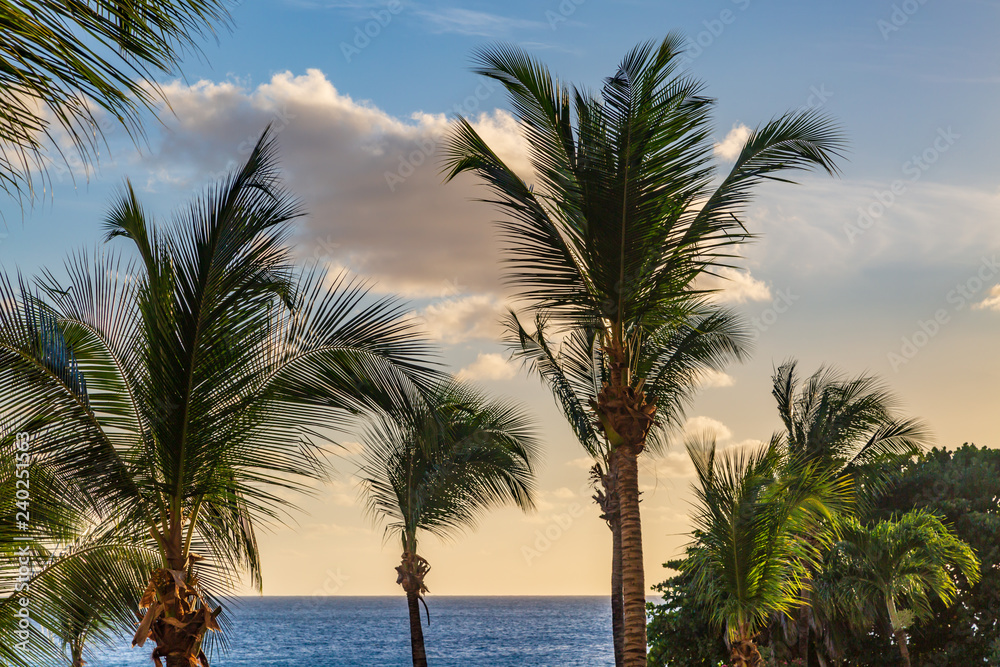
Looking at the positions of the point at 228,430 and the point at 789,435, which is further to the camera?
the point at 789,435

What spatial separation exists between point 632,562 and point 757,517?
256cm

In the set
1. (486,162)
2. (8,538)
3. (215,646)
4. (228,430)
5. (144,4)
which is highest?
(486,162)

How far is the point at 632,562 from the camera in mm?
8773

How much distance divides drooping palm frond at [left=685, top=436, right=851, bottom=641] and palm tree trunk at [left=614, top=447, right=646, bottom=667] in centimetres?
215

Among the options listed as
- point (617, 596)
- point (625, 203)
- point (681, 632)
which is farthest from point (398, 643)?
point (625, 203)

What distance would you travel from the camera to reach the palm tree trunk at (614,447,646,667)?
28.3 ft

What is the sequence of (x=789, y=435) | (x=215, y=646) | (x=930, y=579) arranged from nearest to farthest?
(x=215, y=646) < (x=930, y=579) < (x=789, y=435)

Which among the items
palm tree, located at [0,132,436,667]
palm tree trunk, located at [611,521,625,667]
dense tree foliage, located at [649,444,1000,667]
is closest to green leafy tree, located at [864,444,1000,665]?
dense tree foliage, located at [649,444,1000,667]

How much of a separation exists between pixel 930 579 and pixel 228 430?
15337mm

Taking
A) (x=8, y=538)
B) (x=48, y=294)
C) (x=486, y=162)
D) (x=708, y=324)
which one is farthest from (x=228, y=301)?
(x=708, y=324)

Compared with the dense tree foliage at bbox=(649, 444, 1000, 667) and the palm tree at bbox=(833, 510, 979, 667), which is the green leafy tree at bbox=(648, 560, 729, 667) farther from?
the palm tree at bbox=(833, 510, 979, 667)

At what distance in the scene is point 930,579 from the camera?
54.1ft

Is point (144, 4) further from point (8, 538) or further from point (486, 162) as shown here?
point (486, 162)

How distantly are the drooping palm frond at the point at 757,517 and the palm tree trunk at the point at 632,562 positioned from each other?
2148mm
